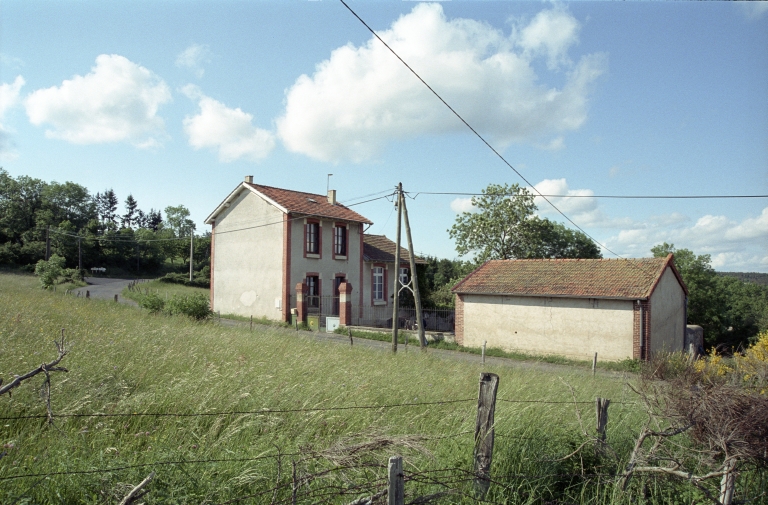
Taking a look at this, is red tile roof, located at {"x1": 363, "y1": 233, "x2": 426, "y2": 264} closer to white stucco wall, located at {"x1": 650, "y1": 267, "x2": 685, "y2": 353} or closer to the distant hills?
white stucco wall, located at {"x1": 650, "y1": 267, "x2": 685, "y2": 353}

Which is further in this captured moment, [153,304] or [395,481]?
[153,304]

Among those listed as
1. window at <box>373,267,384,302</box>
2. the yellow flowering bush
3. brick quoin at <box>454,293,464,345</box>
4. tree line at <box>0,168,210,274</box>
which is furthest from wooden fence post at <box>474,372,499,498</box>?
tree line at <box>0,168,210,274</box>

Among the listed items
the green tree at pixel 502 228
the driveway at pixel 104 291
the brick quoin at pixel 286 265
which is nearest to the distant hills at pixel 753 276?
the green tree at pixel 502 228

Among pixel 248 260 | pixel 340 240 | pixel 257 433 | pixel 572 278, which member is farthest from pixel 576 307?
pixel 248 260

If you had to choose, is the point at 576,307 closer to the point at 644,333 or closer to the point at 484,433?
the point at 644,333

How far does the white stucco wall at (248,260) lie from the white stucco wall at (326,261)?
2.54 ft

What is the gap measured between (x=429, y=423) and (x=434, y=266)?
2339 inches

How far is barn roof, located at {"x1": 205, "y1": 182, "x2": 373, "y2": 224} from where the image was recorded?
26.6m

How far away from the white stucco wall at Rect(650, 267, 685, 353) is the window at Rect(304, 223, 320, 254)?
16.6m

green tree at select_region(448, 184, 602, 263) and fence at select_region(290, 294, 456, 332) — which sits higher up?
green tree at select_region(448, 184, 602, 263)

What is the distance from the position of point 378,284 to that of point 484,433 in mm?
27616

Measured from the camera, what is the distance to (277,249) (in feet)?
86.3

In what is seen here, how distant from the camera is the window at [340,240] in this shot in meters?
28.8

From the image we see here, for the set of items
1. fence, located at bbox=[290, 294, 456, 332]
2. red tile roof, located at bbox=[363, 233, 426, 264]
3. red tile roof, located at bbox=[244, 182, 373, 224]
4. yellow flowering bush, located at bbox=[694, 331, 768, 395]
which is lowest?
fence, located at bbox=[290, 294, 456, 332]
